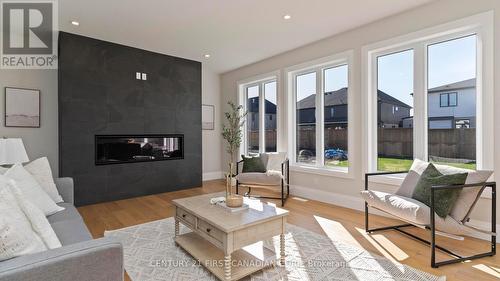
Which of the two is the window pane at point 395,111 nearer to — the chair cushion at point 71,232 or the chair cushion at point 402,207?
the chair cushion at point 402,207

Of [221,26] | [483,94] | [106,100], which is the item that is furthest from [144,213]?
[483,94]

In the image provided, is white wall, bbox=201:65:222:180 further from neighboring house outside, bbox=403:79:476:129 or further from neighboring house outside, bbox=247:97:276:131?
neighboring house outside, bbox=403:79:476:129

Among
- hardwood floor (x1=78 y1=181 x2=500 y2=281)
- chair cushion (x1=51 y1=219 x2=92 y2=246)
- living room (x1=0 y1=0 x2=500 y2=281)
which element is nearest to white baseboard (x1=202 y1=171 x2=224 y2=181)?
living room (x1=0 y1=0 x2=500 y2=281)

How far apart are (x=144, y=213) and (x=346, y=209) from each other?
2884 millimetres

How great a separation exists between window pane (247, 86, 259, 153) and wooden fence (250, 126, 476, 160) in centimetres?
132

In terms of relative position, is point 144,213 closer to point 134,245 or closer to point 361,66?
point 134,245

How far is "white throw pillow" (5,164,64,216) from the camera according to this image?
1.97 m

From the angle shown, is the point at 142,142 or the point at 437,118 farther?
the point at 142,142

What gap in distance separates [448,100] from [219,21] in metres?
3.03

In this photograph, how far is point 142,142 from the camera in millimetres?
4742

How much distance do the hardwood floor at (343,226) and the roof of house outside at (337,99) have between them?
160cm

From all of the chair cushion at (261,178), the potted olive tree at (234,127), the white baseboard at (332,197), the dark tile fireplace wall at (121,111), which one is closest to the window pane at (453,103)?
the white baseboard at (332,197)

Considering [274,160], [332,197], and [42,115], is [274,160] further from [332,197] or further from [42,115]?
[42,115]

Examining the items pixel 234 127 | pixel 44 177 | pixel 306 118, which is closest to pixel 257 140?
pixel 234 127
